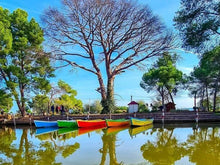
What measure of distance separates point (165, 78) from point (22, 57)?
1513cm

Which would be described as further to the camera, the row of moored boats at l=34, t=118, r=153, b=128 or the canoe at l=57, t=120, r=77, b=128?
the canoe at l=57, t=120, r=77, b=128

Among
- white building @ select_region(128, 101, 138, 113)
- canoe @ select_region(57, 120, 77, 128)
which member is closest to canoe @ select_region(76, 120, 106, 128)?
canoe @ select_region(57, 120, 77, 128)

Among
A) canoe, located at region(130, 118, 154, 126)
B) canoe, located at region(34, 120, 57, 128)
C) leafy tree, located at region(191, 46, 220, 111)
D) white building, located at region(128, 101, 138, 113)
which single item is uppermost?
leafy tree, located at region(191, 46, 220, 111)

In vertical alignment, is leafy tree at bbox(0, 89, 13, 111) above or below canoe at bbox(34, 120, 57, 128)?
above

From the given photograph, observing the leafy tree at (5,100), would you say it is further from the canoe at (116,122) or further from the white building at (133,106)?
the white building at (133,106)

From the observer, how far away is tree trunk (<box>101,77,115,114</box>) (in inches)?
838

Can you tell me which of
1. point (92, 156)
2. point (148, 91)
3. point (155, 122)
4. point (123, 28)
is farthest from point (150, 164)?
point (148, 91)

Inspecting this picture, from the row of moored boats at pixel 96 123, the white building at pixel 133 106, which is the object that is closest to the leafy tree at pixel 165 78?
the white building at pixel 133 106

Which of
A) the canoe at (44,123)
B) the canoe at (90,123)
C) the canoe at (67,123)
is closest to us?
the canoe at (90,123)

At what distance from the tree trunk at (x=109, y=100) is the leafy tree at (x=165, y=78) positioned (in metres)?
6.56

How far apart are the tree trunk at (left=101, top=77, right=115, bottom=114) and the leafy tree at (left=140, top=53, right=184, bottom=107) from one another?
258 inches

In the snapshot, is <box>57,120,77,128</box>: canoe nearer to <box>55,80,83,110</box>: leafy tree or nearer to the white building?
the white building

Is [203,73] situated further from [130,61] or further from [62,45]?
[62,45]

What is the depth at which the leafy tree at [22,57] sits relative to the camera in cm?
2064
